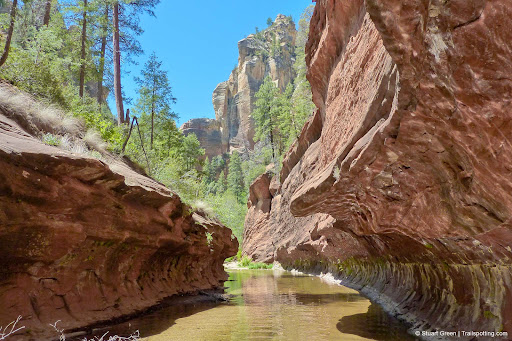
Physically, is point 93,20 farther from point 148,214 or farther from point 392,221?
point 392,221

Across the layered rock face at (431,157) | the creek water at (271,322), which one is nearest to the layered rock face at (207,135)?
the creek water at (271,322)

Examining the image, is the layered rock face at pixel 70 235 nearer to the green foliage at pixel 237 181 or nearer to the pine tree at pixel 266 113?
the pine tree at pixel 266 113

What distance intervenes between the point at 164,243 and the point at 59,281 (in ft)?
12.9

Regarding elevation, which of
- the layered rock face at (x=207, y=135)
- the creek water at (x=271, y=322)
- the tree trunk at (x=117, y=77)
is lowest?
the creek water at (x=271, y=322)

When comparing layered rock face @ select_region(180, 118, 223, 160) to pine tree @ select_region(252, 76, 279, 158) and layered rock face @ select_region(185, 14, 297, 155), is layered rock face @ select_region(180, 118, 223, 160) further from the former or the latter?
pine tree @ select_region(252, 76, 279, 158)

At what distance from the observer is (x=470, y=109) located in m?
3.80

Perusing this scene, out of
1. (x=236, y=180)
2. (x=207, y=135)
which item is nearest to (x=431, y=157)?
(x=236, y=180)

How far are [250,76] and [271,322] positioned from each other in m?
84.1

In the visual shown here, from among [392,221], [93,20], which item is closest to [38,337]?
[392,221]

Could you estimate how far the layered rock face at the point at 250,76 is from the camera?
274 feet

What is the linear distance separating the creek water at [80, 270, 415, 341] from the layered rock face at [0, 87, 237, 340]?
104cm

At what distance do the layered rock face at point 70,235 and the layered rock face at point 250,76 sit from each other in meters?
75.4

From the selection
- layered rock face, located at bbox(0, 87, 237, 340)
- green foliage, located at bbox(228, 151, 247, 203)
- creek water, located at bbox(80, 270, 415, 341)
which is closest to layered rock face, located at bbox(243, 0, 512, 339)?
creek water, located at bbox(80, 270, 415, 341)

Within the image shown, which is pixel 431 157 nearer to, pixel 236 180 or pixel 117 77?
pixel 117 77
